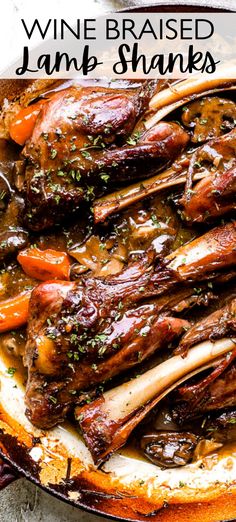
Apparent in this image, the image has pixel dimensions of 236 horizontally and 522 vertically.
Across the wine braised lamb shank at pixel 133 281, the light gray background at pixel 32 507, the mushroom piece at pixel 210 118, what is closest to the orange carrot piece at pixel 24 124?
the wine braised lamb shank at pixel 133 281

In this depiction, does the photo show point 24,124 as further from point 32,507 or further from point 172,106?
point 32,507

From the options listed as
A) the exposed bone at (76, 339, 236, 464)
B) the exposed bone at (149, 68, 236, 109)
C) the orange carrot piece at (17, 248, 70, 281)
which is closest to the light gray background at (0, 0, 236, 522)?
the exposed bone at (149, 68, 236, 109)

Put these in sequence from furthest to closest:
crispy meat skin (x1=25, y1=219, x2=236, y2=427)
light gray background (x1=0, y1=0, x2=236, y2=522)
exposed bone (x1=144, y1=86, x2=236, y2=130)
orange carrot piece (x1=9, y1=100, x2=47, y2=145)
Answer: light gray background (x1=0, y1=0, x2=236, y2=522)
orange carrot piece (x1=9, y1=100, x2=47, y2=145)
exposed bone (x1=144, y1=86, x2=236, y2=130)
crispy meat skin (x1=25, y1=219, x2=236, y2=427)

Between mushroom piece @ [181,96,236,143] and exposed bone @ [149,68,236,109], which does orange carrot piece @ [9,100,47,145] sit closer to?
exposed bone @ [149,68,236,109]

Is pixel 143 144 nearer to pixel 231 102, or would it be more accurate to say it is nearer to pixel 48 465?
pixel 231 102

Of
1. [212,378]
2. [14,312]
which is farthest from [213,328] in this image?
[14,312]

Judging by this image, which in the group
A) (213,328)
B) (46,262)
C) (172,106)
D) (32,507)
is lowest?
(32,507)

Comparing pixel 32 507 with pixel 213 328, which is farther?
pixel 32 507
